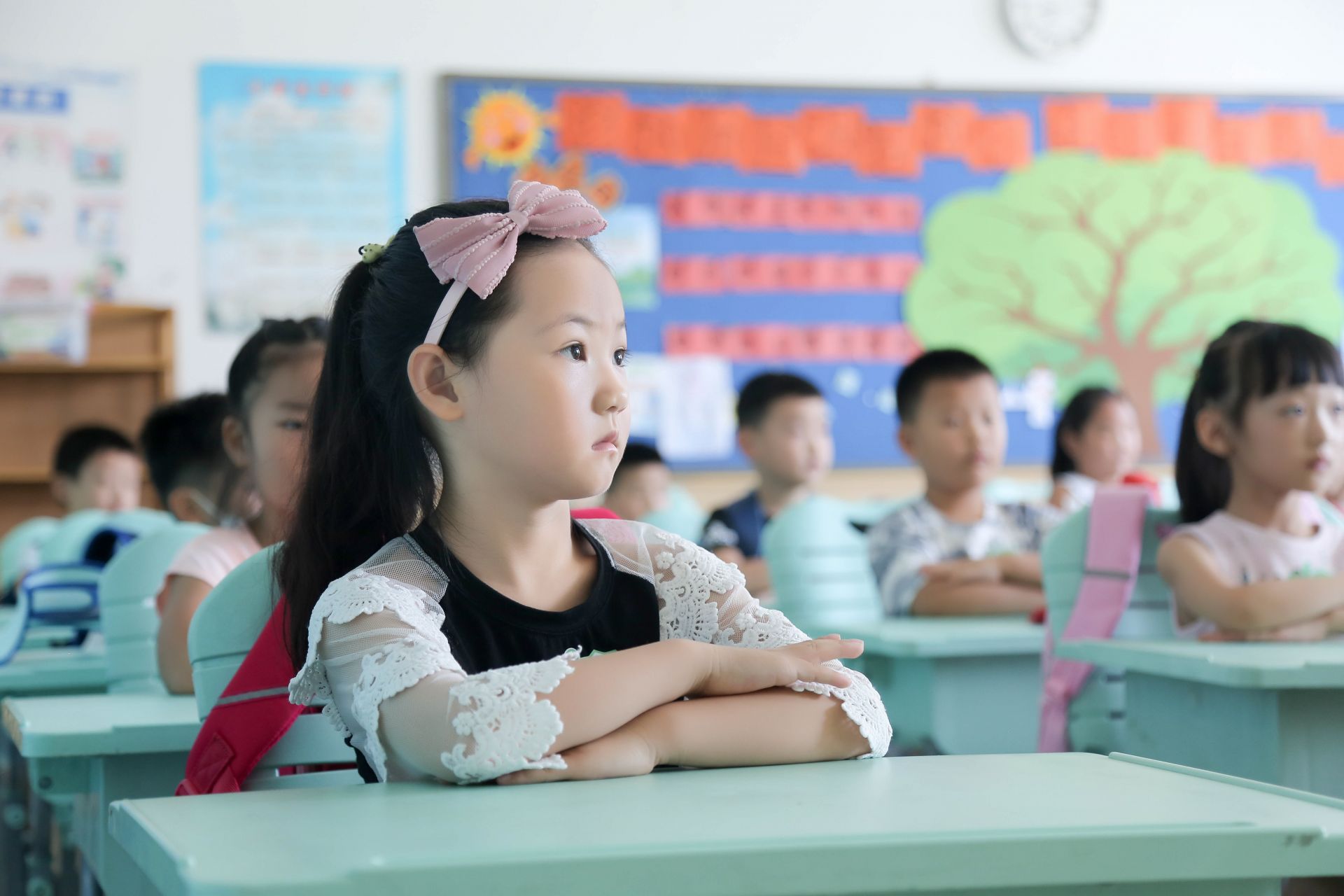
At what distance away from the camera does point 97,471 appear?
4.52m

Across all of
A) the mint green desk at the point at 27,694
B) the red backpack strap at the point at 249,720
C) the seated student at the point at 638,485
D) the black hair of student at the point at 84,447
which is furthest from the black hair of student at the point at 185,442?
the red backpack strap at the point at 249,720

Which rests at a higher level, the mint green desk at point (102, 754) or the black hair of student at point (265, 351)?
the black hair of student at point (265, 351)

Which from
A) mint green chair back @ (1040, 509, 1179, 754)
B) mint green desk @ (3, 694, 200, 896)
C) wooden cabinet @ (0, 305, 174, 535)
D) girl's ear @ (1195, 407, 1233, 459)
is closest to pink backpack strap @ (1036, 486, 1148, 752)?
mint green chair back @ (1040, 509, 1179, 754)

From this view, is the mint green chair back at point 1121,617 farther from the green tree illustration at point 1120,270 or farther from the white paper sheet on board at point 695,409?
the green tree illustration at point 1120,270

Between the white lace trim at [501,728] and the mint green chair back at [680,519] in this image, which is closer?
the white lace trim at [501,728]

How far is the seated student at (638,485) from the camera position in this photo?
171 inches

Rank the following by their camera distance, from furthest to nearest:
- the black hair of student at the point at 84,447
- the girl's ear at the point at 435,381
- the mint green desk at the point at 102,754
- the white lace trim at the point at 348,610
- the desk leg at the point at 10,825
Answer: the black hair of student at the point at 84,447 < the desk leg at the point at 10,825 < the mint green desk at the point at 102,754 < the girl's ear at the point at 435,381 < the white lace trim at the point at 348,610

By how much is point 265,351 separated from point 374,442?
0.79m

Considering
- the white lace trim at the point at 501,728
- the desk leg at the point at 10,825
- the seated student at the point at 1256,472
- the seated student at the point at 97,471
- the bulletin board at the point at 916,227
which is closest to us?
the white lace trim at the point at 501,728

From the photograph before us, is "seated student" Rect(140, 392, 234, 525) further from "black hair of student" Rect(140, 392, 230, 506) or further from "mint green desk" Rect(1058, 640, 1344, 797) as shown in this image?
"mint green desk" Rect(1058, 640, 1344, 797)

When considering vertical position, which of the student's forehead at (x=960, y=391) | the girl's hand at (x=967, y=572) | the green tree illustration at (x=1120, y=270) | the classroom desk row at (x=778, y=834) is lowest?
the girl's hand at (x=967, y=572)

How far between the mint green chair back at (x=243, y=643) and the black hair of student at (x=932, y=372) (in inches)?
84.8

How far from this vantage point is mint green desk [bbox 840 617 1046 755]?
2.33 metres

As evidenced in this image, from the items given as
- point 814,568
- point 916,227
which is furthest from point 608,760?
point 916,227
